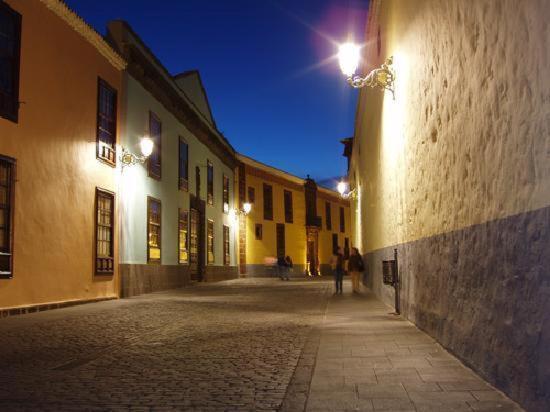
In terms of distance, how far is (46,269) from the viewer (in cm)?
1274

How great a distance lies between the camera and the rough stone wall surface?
3.62 metres

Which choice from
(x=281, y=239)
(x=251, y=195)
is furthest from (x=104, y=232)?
(x=281, y=239)

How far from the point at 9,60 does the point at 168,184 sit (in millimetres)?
10286

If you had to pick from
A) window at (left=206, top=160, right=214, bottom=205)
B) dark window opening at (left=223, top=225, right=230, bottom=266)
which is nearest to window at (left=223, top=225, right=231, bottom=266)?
dark window opening at (left=223, top=225, right=230, bottom=266)

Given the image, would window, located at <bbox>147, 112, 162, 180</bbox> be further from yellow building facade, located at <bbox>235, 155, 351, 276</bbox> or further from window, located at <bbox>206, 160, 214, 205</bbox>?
yellow building facade, located at <bbox>235, 155, 351, 276</bbox>

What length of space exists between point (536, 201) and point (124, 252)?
1472 cm

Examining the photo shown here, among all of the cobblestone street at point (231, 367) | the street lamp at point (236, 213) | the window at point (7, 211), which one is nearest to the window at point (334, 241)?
the street lamp at point (236, 213)

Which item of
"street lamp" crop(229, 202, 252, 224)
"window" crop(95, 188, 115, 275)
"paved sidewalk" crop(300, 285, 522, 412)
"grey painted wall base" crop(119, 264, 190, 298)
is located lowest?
"paved sidewalk" crop(300, 285, 522, 412)

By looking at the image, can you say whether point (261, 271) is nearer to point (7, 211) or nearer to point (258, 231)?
point (258, 231)

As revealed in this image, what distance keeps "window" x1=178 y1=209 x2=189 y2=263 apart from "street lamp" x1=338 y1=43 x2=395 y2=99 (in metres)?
13.5

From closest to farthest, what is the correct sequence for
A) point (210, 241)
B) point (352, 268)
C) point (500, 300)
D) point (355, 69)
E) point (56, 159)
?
point (500, 300) < point (355, 69) < point (56, 159) < point (352, 268) < point (210, 241)

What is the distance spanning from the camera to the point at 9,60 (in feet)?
38.2

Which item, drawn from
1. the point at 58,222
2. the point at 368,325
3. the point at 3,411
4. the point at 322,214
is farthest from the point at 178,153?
the point at 322,214

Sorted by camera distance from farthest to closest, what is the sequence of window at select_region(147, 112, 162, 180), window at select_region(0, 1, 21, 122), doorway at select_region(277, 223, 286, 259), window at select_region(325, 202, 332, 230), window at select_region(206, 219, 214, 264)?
window at select_region(325, 202, 332, 230) → doorway at select_region(277, 223, 286, 259) → window at select_region(206, 219, 214, 264) → window at select_region(147, 112, 162, 180) → window at select_region(0, 1, 21, 122)
